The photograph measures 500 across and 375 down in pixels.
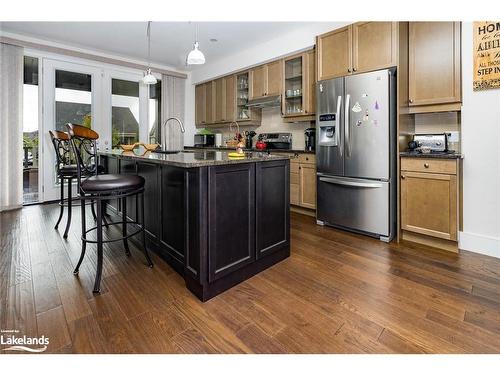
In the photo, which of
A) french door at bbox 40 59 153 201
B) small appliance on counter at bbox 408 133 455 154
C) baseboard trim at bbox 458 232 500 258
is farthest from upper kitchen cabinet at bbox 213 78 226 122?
baseboard trim at bbox 458 232 500 258

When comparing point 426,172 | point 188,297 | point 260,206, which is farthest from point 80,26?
point 426,172

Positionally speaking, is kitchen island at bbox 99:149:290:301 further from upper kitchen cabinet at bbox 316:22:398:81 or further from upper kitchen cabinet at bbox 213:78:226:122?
upper kitchen cabinet at bbox 213:78:226:122

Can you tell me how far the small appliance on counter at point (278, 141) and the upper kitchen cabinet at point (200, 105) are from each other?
6.03 ft

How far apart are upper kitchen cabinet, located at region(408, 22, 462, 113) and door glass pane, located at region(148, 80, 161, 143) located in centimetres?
478

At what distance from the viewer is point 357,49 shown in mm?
3109

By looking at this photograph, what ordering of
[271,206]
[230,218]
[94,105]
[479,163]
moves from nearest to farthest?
[230,218] → [271,206] → [479,163] → [94,105]

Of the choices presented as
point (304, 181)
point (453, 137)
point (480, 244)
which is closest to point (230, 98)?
point (304, 181)

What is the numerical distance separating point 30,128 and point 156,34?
2563 mm

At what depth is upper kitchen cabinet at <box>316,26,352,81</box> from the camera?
126 inches

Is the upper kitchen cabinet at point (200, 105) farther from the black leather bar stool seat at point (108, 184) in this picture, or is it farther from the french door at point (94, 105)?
the black leather bar stool seat at point (108, 184)

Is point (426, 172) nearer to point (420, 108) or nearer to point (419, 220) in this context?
point (419, 220)

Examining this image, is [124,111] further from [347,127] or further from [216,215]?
[216,215]

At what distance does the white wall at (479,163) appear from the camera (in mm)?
2510
